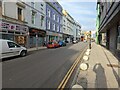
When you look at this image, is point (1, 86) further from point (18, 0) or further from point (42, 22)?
point (42, 22)

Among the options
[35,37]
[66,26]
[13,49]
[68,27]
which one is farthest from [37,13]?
[68,27]

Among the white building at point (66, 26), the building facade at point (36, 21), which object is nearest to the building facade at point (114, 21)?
the building facade at point (36, 21)

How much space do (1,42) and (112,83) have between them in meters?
8.93

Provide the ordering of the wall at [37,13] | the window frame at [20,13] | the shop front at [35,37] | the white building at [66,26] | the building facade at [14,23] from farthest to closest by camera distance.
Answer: the white building at [66,26] → the shop front at [35,37] → the wall at [37,13] → the window frame at [20,13] → the building facade at [14,23]

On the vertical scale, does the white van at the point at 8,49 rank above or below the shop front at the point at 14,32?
below

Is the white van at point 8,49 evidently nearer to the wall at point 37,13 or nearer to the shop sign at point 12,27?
the shop sign at point 12,27

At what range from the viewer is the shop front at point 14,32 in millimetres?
19255

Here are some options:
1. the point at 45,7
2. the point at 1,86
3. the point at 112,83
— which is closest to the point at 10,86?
the point at 1,86

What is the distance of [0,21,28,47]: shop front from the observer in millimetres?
19255

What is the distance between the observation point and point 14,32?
22.0 metres

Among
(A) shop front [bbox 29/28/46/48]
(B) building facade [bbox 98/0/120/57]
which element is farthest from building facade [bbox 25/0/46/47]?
(B) building facade [bbox 98/0/120/57]

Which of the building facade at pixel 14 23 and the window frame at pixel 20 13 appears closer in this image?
the building facade at pixel 14 23

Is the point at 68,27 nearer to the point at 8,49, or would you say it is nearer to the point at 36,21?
the point at 36,21

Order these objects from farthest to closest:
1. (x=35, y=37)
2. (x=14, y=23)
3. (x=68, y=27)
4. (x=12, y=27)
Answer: (x=68, y=27), (x=35, y=37), (x=14, y=23), (x=12, y=27)
